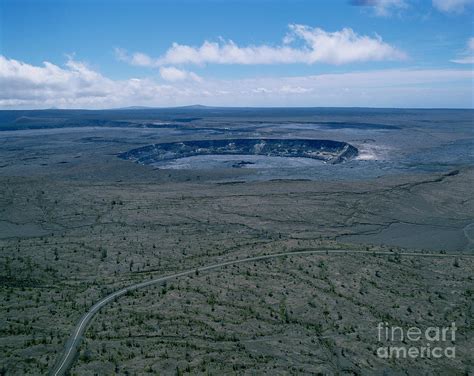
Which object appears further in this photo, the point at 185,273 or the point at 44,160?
the point at 44,160

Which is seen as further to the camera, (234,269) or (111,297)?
(234,269)

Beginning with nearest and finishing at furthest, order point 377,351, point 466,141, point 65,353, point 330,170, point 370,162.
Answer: point 65,353 → point 377,351 → point 330,170 → point 370,162 → point 466,141

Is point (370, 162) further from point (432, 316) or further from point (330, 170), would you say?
point (432, 316)

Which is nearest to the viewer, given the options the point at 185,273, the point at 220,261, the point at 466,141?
the point at 185,273

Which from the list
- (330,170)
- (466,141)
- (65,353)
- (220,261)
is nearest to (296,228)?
(220,261)

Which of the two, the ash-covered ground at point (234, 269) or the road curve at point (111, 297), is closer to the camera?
the road curve at point (111, 297)

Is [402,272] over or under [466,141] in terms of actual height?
under

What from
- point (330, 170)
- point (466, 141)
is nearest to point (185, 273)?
point (330, 170)

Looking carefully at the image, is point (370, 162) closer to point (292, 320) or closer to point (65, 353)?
point (292, 320)

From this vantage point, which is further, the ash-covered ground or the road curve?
the ash-covered ground
